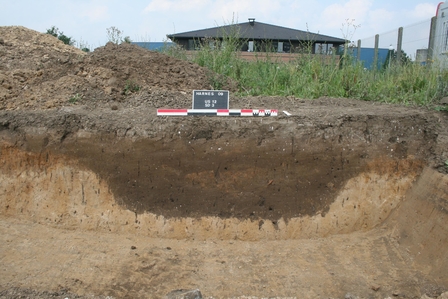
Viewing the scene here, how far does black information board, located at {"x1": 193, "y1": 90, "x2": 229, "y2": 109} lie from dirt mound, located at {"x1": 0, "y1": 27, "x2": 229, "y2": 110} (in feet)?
3.75

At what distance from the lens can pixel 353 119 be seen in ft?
15.4

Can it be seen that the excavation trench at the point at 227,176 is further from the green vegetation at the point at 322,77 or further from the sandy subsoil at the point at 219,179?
the green vegetation at the point at 322,77

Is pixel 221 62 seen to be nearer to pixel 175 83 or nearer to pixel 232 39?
pixel 232 39

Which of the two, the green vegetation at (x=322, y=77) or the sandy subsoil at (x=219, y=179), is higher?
the green vegetation at (x=322, y=77)

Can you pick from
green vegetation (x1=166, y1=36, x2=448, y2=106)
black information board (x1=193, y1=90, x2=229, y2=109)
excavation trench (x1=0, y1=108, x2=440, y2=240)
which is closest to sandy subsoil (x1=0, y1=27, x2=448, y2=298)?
excavation trench (x1=0, y1=108, x2=440, y2=240)

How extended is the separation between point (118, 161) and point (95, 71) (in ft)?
7.00

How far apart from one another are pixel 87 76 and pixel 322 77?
3.96 m

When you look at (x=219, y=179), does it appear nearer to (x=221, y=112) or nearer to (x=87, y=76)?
(x=221, y=112)

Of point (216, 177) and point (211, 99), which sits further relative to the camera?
point (211, 99)

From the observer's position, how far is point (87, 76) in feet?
19.5

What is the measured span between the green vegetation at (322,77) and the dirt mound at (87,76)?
2.31 feet

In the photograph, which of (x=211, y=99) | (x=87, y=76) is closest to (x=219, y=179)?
(x=211, y=99)

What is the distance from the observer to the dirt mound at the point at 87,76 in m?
5.45

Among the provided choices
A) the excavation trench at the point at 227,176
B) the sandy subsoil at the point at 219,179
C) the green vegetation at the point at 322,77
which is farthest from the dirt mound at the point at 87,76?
the excavation trench at the point at 227,176
